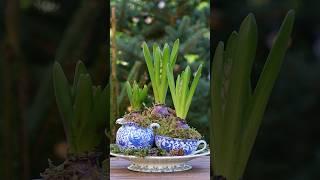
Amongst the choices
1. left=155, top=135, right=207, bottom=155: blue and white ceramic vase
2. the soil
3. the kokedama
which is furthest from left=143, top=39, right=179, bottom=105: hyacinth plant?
the soil

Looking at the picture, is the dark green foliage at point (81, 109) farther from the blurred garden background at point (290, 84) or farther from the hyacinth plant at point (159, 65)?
the blurred garden background at point (290, 84)

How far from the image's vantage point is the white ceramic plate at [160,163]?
6.84 ft

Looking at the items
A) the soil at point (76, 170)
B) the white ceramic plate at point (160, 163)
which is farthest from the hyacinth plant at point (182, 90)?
the soil at point (76, 170)

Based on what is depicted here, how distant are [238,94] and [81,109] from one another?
39cm

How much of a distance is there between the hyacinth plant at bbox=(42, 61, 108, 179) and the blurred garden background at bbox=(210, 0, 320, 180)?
325mm

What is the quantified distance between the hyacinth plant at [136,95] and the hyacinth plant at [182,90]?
68 mm

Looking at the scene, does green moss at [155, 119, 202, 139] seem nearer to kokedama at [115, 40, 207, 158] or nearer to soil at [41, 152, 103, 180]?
kokedama at [115, 40, 207, 158]

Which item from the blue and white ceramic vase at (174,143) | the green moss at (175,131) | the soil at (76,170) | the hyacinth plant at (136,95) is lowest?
the soil at (76,170)

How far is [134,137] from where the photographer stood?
2.07 meters

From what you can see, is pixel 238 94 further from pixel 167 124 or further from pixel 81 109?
pixel 81 109

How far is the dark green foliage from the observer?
2.08 meters

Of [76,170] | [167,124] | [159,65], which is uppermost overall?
[159,65]

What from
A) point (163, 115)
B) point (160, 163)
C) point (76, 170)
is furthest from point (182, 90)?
point (76, 170)

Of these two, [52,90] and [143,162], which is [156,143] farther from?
[52,90]
